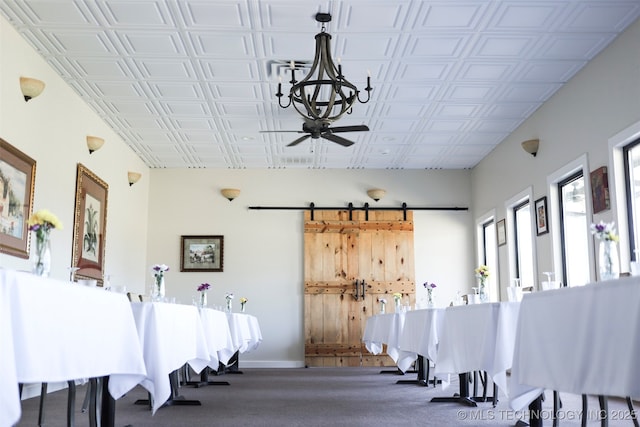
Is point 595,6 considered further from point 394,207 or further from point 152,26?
point 394,207

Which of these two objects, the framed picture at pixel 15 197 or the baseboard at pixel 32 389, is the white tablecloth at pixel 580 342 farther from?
the baseboard at pixel 32 389

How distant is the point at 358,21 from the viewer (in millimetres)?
5922

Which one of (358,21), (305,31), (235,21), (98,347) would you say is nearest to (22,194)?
(235,21)

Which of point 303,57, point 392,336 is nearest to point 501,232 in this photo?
point 392,336

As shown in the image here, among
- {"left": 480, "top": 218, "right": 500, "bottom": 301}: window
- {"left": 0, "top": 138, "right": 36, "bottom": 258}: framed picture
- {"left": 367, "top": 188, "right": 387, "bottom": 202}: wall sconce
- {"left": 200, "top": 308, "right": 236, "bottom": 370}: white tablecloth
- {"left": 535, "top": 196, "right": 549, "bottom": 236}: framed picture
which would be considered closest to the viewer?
{"left": 200, "top": 308, "right": 236, "bottom": 370}: white tablecloth

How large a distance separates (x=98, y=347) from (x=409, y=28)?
4.39m

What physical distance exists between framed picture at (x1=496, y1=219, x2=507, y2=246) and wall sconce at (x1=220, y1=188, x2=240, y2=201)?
444cm

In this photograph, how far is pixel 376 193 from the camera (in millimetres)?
11422

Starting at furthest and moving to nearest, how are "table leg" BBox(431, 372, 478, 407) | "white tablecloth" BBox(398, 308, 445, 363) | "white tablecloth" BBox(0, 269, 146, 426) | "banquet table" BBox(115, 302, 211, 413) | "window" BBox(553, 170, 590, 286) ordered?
"window" BBox(553, 170, 590, 286) < "white tablecloth" BBox(398, 308, 445, 363) < "table leg" BBox(431, 372, 478, 407) < "banquet table" BBox(115, 302, 211, 413) < "white tablecloth" BBox(0, 269, 146, 426)

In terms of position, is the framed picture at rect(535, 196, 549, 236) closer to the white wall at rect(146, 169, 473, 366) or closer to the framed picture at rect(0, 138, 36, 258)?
the white wall at rect(146, 169, 473, 366)

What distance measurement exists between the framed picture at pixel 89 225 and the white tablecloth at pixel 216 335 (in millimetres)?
2144

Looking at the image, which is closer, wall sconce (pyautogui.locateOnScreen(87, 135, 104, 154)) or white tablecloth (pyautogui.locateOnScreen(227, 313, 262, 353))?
white tablecloth (pyautogui.locateOnScreen(227, 313, 262, 353))

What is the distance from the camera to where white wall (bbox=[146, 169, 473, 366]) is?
1120 centimetres

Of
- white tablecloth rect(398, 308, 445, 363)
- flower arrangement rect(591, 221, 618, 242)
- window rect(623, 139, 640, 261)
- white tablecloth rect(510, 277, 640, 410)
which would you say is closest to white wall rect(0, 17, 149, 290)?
white tablecloth rect(398, 308, 445, 363)
